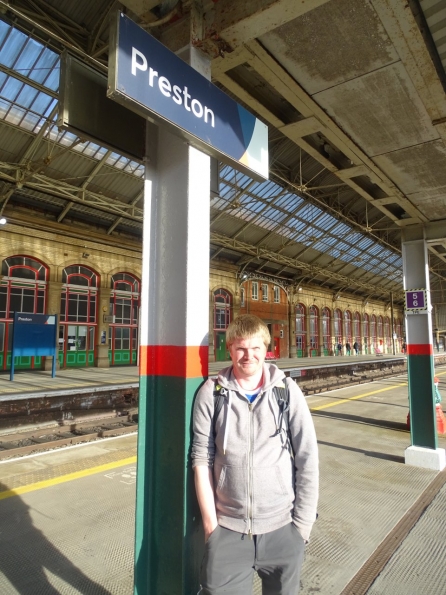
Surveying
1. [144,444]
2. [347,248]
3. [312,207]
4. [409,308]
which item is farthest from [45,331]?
[347,248]

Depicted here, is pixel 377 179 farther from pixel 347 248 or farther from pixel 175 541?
pixel 347 248

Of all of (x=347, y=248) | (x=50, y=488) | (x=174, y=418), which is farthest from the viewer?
(x=347, y=248)

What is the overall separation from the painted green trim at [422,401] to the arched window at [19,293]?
15237 mm

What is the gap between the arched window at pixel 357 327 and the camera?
40.9 meters

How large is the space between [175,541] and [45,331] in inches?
453

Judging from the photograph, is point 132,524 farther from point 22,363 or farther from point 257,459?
point 22,363

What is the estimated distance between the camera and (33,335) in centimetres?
1194

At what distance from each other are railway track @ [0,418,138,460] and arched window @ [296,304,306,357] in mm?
25727

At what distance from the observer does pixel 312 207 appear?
2495 cm

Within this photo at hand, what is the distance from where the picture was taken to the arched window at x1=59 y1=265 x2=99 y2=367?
18609 mm

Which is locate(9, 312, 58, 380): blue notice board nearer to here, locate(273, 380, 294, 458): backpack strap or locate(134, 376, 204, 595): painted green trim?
locate(134, 376, 204, 595): painted green trim

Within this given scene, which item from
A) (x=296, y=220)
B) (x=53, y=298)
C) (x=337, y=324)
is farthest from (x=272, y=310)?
(x=53, y=298)

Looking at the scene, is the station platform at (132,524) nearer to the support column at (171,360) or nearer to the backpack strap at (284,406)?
the support column at (171,360)

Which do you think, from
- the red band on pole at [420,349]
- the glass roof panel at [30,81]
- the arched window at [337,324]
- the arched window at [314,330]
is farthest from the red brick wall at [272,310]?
the red band on pole at [420,349]
